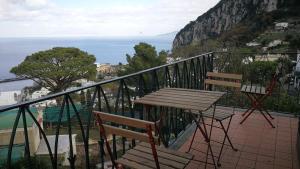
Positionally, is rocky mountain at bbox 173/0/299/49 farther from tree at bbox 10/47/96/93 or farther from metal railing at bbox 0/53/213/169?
metal railing at bbox 0/53/213/169

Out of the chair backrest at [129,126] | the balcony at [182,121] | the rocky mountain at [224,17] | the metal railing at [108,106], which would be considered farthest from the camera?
the rocky mountain at [224,17]

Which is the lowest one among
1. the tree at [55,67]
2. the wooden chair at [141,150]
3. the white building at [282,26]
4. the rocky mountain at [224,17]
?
the tree at [55,67]

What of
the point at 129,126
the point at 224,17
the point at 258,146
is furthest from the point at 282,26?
the point at 129,126

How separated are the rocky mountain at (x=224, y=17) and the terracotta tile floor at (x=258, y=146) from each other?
33194 mm

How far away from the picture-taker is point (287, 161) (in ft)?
10.8

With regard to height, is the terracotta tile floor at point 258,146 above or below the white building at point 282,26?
below

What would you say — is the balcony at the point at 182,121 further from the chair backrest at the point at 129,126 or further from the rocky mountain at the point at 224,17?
the rocky mountain at the point at 224,17

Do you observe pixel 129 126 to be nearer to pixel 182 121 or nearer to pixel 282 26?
pixel 182 121

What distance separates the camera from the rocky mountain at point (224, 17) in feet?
130

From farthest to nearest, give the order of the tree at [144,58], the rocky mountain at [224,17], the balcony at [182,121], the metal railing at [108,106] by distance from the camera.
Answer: the rocky mountain at [224,17]
the tree at [144,58]
the balcony at [182,121]
the metal railing at [108,106]

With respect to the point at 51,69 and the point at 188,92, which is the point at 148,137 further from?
the point at 51,69

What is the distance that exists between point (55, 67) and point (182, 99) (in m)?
25.1

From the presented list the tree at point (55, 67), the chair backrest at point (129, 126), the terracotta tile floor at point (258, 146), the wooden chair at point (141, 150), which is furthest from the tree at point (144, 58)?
the chair backrest at point (129, 126)

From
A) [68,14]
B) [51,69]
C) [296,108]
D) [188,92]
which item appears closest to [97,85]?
[188,92]
